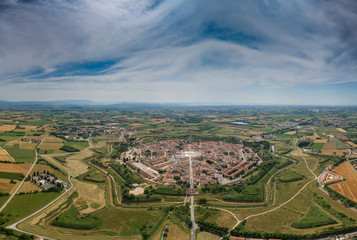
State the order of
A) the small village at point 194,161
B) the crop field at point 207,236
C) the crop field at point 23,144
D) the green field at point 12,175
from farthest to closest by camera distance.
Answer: the crop field at point 23,144 → the small village at point 194,161 → the green field at point 12,175 → the crop field at point 207,236

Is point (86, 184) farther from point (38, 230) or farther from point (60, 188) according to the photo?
point (38, 230)

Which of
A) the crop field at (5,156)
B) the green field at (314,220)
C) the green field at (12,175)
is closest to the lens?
the green field at (314,220)

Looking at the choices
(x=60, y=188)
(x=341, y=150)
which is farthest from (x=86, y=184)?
(x=341, y=150)

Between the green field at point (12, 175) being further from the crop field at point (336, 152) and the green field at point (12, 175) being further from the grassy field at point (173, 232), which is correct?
the crop field at point (336, 152)

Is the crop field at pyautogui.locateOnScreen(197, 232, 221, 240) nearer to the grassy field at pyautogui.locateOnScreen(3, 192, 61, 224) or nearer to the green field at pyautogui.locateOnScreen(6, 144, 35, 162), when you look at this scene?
the grassy field at pyautogui.locateOnScreen(3, 192, 61, 224)

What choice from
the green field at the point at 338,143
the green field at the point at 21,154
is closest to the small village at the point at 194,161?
the green field at the point at 21,154

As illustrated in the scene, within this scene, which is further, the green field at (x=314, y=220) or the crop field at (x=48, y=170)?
the crop field at (x=48, y=170)

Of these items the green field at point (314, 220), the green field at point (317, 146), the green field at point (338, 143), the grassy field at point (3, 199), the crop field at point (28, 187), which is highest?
the green field at point (338, 143)
